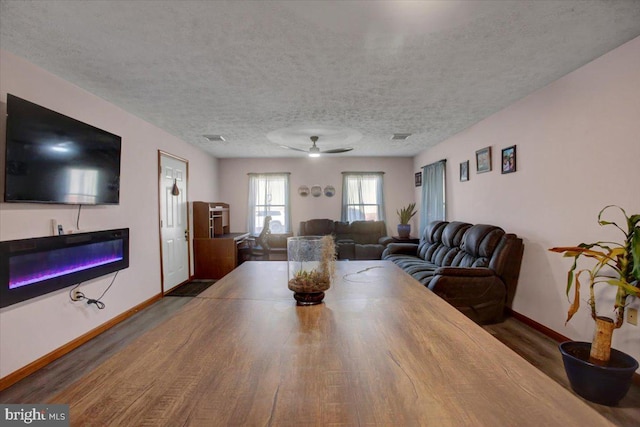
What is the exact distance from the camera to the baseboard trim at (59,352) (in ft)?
6.70

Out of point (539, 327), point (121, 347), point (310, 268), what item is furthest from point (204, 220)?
point (539, 327)

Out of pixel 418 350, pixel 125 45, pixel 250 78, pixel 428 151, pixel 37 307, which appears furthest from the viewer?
pixel 428 151

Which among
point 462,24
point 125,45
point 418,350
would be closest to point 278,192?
point 125,45

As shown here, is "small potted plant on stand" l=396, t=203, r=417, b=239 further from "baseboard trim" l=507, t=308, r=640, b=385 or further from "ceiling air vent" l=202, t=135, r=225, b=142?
"ceiling air vent" l=202, t=135, r=225, b=142

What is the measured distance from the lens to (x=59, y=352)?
7.95 ft

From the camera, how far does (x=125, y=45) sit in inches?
77.2

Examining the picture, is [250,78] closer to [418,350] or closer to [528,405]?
[418,350]

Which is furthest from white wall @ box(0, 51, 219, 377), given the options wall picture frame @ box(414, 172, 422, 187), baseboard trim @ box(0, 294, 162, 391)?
wall picture frame @ box(414, 172, 422, 187)

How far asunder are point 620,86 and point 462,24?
1.42 metres

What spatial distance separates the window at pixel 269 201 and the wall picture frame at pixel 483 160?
3825mm

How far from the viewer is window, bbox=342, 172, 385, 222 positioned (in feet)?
20.8

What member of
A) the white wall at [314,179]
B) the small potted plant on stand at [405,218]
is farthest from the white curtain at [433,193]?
the white wall at [314,179]

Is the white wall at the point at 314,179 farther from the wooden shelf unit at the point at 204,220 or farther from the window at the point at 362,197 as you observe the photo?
the wooden shelf unit at the point at 204,220

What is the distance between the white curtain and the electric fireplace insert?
15.4ft
